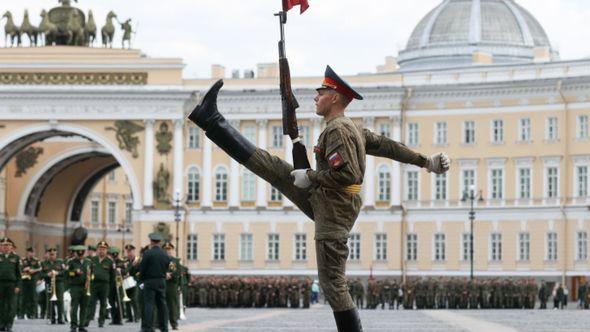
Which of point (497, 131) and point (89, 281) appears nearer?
point (89, 281)

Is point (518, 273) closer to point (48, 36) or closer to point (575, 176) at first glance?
point (575, 176)

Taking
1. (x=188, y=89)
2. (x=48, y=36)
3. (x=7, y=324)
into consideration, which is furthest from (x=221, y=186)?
(x=7, y=324)

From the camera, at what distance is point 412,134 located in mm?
74812

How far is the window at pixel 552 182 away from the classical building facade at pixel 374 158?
0.06 meters

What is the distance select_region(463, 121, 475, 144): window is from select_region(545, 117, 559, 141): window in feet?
11.2

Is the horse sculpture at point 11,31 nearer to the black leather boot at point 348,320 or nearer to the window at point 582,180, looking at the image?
the window at point 582,180

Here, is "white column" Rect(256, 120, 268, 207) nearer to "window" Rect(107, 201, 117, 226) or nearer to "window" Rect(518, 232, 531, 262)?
"window" Rect(518, 232, 531, 262)

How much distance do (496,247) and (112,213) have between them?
34333mm

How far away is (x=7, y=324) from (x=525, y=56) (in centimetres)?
5837

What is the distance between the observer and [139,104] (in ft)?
248

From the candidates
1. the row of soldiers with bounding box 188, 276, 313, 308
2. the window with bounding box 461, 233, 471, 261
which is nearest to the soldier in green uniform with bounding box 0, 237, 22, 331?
the row of soldiers with bounding box 188, 276, 313, 308

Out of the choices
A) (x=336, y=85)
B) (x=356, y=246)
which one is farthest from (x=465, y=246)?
(x=336, y=85)

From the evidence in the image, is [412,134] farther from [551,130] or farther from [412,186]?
[551,130]

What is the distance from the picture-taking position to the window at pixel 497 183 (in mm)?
73125
